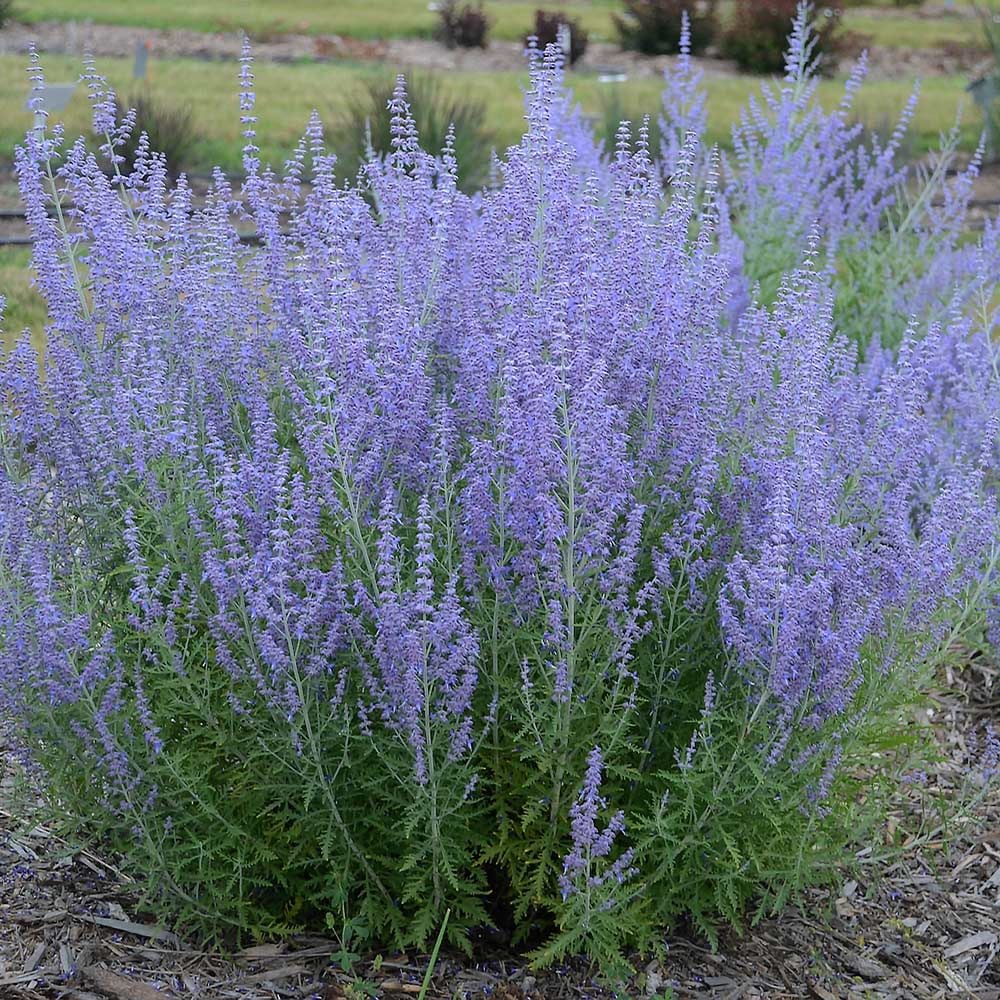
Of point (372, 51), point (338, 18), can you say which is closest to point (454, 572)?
Result: point (372, 51)

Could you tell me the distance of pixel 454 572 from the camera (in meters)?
3.10

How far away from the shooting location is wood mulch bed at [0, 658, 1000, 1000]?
3295mm

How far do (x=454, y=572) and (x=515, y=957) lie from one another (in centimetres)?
111

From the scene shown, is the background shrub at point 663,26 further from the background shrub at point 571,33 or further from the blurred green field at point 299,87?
the blurred green field at point 299,87

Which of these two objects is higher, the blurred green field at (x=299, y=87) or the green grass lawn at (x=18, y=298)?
the blurred green field at (x=299, y=87)

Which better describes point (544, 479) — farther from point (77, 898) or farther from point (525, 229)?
point (77, 898)

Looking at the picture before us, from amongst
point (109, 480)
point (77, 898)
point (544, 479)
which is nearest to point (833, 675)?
point (544, 479)

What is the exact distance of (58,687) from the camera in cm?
302

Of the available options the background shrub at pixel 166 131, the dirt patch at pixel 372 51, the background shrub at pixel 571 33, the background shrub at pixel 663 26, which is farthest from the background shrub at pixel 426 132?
the background shrub at pixel 663 26

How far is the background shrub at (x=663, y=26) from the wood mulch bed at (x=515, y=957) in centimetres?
2160

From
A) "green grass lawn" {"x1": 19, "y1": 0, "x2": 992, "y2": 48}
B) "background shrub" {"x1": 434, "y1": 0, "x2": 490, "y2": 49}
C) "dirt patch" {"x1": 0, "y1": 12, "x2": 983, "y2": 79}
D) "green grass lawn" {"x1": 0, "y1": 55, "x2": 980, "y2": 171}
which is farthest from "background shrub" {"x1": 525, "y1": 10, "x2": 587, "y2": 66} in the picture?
"green grass lawn" {"x1": 19, "y1": 0, "x2": 992, "y2": 48}

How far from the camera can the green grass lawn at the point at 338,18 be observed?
25.2 meters

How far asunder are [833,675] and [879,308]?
4172 millimetres

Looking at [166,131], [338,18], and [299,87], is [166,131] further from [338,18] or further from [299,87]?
[338,18]
